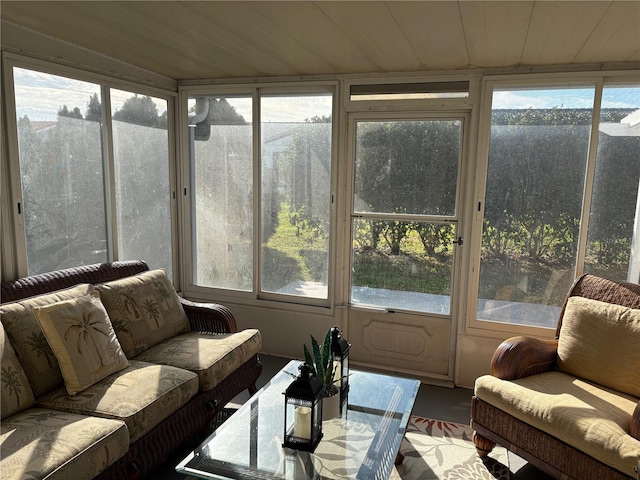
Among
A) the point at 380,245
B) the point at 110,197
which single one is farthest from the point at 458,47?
the point at 110,197

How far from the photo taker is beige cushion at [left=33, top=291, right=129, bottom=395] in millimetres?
2180

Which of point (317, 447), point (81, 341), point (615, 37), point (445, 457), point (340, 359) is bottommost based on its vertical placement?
point (445, 457)

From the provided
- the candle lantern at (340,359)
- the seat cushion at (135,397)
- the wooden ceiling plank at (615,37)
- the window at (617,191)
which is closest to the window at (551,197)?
the window at (617,191)

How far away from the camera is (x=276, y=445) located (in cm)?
196

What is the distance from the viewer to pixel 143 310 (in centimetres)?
285

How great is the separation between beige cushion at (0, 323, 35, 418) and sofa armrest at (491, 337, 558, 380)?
7.79 ft

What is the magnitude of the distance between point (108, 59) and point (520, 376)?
3.36 m

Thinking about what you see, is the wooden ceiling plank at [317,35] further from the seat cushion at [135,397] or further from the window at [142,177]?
the seat cushion at [135,397]

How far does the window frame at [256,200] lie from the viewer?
3633mm

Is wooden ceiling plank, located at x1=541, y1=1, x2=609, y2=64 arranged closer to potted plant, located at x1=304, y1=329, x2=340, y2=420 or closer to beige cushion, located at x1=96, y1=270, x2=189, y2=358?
potted plant, located at x1=304, y1=329, x2=340, y2=420

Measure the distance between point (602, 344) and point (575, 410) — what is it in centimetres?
56

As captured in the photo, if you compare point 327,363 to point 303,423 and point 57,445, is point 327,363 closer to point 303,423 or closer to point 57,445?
point 303,423

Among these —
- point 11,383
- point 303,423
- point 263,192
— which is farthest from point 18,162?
point 303,423

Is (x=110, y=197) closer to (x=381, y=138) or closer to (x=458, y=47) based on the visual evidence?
(x=381, y=138)
